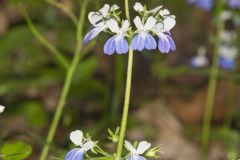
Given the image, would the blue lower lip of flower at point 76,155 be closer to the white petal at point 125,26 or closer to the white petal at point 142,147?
the white petal at point 142,147

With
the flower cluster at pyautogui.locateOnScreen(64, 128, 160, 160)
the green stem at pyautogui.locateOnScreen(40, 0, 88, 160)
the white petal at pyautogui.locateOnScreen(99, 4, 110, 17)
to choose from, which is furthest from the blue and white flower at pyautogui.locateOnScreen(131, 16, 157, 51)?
the green stem at pyautogui.locateOnScreen(40, 0, 88, 160)

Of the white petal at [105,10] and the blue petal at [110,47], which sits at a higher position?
the white petal at [105,10]

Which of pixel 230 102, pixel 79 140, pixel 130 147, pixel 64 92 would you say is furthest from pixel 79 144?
pixel 230 102

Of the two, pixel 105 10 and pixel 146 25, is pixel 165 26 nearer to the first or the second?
pixel 146 25

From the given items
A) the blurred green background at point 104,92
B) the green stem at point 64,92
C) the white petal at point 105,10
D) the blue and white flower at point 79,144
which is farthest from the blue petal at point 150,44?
the blurred green background at point 104,92

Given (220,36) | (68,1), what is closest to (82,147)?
(220,36)

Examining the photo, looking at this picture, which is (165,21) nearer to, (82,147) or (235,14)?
(82,147)
